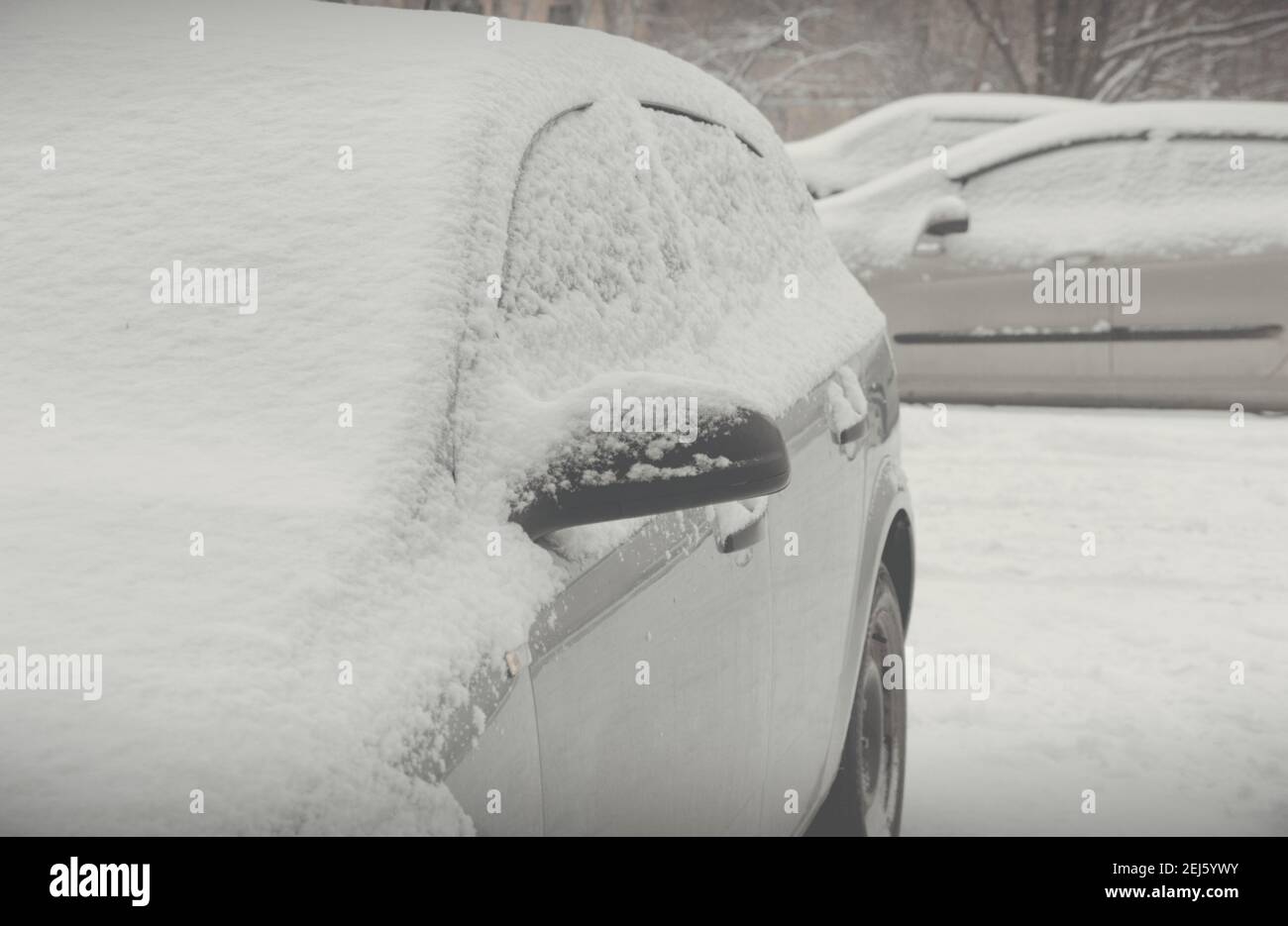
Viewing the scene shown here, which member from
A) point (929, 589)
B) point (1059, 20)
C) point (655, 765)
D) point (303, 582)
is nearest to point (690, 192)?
point (655, 765)

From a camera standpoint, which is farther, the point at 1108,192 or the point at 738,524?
the point at 1108,192

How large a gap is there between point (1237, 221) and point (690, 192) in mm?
6721

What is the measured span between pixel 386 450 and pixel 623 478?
0.28m

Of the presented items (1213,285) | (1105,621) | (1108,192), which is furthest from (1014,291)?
(1105,621)

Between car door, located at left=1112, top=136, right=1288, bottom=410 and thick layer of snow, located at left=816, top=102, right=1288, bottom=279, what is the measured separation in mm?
11

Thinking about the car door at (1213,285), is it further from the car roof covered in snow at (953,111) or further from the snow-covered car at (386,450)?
the snow-covered car at (386,450)

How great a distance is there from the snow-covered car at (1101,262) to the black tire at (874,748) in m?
5.34

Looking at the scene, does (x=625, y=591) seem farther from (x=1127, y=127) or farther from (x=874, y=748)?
(x=1127, y=127)

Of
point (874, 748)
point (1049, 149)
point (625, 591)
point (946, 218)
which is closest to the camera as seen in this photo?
point (625, 591)

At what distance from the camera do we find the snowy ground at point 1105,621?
390cm

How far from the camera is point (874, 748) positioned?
3473 mm

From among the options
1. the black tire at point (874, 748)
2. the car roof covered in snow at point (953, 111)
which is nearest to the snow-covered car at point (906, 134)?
the car roof covered in snow at point (953, 111)

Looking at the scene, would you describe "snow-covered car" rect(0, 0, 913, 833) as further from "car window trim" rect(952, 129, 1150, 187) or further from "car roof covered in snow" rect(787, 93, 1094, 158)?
"car roof covered in snow" rect(787, 93, 1094, 158)

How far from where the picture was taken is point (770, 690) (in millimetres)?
2527
